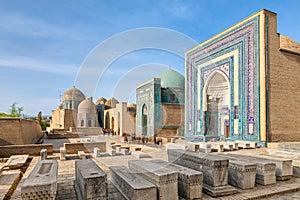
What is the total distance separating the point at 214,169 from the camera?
13.1ft

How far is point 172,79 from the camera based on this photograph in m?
24.9

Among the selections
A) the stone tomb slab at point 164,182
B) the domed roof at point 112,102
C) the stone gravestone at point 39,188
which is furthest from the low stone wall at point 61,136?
the stone tomb slab at point 164,182

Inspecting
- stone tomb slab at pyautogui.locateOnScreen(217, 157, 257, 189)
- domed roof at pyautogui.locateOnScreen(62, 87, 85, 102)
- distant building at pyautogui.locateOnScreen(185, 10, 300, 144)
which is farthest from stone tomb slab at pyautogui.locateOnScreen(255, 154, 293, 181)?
domed roof at pyautogui.locateOnScreen(62, 87, 85, 102)

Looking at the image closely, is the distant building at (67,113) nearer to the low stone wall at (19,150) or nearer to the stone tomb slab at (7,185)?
the low stone wall at (19,150)

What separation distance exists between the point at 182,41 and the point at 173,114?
1601cm

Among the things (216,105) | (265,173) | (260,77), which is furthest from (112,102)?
(265,173)

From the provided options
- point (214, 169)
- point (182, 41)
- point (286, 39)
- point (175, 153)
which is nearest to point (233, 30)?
point (286, 39)

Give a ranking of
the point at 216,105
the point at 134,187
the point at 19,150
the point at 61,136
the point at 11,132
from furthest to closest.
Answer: the point at 61,136, the point at 216,105, the point at 11,132, the point at 19,150, the point at 134,187

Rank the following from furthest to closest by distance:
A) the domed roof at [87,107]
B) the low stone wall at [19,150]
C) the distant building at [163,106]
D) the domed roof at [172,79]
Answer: the domed roof at [87,107], the domed roof at [172,79], the distant building at [163,106], the low stone wall at [19,150]

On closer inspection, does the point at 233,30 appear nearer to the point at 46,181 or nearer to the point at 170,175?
the point at 170,175

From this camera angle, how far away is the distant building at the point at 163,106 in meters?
22.2

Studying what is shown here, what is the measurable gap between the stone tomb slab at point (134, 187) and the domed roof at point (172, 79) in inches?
829

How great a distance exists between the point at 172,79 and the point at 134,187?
2229 centimetres

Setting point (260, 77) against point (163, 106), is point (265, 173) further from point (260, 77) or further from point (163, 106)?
point (163, 106)
